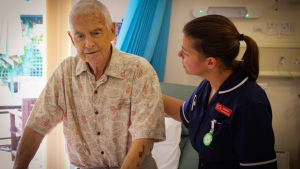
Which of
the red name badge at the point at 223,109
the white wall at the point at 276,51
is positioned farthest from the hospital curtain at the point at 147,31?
the red name badge at the point at 223,109

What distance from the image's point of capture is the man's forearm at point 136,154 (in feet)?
3.40

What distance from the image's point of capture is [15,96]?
2.38 meters

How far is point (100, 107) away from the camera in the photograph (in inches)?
47.2

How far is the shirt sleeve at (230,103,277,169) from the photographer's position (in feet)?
3.09

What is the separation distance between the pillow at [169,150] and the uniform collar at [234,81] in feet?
3.13

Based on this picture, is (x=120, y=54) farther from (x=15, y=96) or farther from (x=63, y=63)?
(x=15, y=96)

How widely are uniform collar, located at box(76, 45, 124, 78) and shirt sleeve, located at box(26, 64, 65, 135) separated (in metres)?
0.12

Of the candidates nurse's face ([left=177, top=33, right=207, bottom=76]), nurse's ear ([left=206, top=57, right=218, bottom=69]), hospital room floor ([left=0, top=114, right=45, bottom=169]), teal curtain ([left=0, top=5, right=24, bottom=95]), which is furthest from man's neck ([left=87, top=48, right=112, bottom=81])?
hospital room floor ([left=0, top=114, right=45, bottom=169])

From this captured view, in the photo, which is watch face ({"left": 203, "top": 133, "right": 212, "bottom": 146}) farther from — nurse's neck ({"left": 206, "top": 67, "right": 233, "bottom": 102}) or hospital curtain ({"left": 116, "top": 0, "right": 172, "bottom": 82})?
hospital curtain ({"left": 116, "top": 0, "right": 172, "bottom": 82})

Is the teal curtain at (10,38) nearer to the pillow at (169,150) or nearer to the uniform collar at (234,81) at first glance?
the pillow at (169,150)

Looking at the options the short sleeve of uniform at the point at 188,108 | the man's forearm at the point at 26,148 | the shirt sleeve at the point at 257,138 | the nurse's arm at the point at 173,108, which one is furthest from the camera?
the nurse's arm at the point at 173,108

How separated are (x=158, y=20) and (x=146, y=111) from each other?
61.9 inches

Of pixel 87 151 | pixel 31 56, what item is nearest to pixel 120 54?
pixel 87 151

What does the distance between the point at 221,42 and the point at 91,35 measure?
62 centimetres
